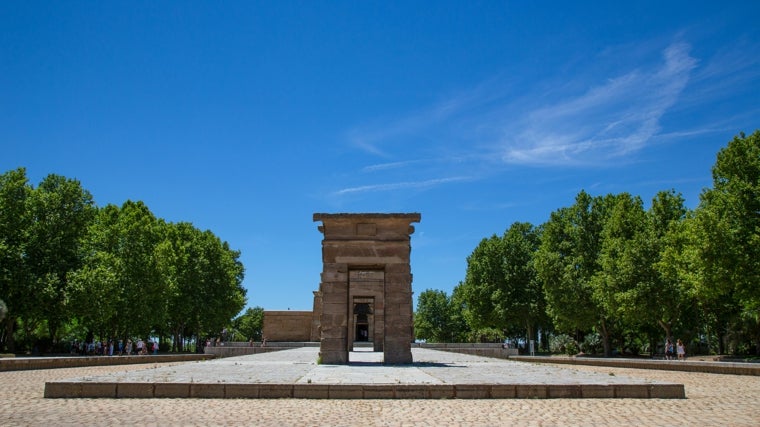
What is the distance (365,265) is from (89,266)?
23.0 meters

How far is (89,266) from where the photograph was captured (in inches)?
1410

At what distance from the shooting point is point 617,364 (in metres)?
28.1

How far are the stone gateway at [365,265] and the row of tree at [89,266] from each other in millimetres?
19271

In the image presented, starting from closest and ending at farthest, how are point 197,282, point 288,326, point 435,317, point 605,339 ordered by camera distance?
point 605,339 → point 197,282 → point 288,326 → point 435,317

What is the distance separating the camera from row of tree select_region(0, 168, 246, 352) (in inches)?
1275

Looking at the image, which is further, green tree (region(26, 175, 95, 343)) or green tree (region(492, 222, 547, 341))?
green tree (region(492, 222, 547, 341))

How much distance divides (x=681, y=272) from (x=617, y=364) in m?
7.60

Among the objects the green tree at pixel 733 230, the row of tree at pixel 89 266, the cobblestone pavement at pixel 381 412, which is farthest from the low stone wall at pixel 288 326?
the cobblestone pavement at pixel 381 412

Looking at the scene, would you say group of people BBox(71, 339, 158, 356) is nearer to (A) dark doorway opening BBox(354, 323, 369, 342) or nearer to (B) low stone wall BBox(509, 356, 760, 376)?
(A) dark doorway opening BBox(354, 323, 369, 342)

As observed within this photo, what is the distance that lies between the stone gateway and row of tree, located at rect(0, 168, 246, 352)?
19271 mm

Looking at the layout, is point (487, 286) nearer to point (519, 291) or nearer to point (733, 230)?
point (519, 291)

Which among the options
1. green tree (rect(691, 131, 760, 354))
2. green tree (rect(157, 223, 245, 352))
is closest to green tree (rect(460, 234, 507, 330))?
green tree (rect(157, 223, 245, 352))

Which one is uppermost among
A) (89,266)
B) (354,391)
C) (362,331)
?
(89,266)

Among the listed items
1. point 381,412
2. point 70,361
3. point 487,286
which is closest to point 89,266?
point 70,361
